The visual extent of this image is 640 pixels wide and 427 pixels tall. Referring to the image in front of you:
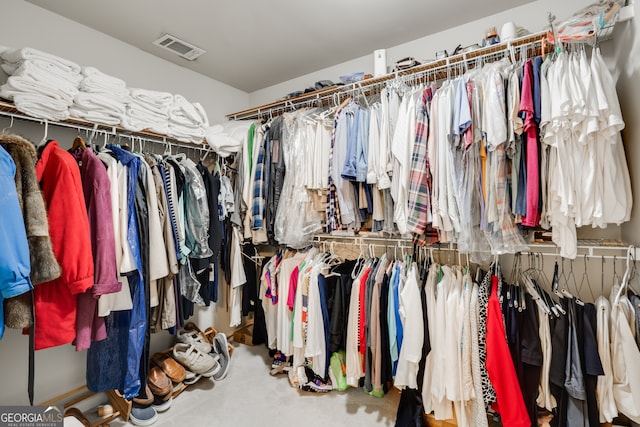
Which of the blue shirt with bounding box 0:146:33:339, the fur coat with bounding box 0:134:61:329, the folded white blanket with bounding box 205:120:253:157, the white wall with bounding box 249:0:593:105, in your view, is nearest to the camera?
the blue shirt with bounding box 0:146:33:339

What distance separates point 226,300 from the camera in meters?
2.83

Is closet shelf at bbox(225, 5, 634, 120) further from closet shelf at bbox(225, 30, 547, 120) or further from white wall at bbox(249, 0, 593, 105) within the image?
white wall at bbox(249, 0, 593, 105)

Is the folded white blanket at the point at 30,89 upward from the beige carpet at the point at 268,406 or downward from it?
upward

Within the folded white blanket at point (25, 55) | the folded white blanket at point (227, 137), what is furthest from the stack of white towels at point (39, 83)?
the folded white blanket at point (227, 137)

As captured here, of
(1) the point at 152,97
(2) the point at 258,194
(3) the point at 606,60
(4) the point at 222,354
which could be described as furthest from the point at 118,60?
(3) the point at 606,60

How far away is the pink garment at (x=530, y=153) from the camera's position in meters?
1.34

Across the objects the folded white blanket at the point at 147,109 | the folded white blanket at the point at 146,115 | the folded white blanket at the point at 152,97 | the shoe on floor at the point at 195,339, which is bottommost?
the shoe on floor at the point at 195,339

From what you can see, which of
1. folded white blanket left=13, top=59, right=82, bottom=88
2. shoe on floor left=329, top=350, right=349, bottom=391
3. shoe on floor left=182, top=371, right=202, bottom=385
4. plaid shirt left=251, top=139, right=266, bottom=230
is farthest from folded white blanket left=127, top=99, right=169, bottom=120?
shoe on floor left=329, top=350, right=349, bottom=391

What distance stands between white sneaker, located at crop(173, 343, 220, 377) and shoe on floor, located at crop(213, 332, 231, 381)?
0.06 meters

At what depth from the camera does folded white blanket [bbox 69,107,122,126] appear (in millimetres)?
1658

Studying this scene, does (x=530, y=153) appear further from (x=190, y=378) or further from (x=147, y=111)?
(x=190, y=378)

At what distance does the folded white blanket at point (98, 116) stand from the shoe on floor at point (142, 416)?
5.90ft

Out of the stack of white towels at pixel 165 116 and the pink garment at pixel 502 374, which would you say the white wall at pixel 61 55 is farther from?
the pink garment at pixel 502 374

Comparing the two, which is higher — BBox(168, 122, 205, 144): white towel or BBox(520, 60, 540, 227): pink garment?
BBox(168, 122, 205, 144): white towel
